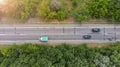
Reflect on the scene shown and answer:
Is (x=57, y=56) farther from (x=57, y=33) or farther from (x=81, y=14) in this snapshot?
(x=81, y=14)

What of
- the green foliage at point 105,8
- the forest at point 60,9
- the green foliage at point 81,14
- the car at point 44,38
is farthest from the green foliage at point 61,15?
the green foliage at point 105,8

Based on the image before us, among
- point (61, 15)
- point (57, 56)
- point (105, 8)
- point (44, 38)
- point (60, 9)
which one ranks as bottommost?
point (57, 56)

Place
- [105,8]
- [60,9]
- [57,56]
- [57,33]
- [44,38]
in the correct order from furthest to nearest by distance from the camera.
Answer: [57,33], [44,38], [60,9], [105,8], [57,56]

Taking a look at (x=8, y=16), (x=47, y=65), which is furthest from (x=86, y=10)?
(x=8, y=16)

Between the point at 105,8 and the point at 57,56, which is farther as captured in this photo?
the point at 105,8

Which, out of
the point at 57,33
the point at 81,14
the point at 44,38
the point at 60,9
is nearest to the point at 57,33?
the point at 57,33

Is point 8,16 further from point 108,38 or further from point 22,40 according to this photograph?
point 108,38

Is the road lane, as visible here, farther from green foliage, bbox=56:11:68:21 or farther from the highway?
green foliage, bbox=56:11:68:21
